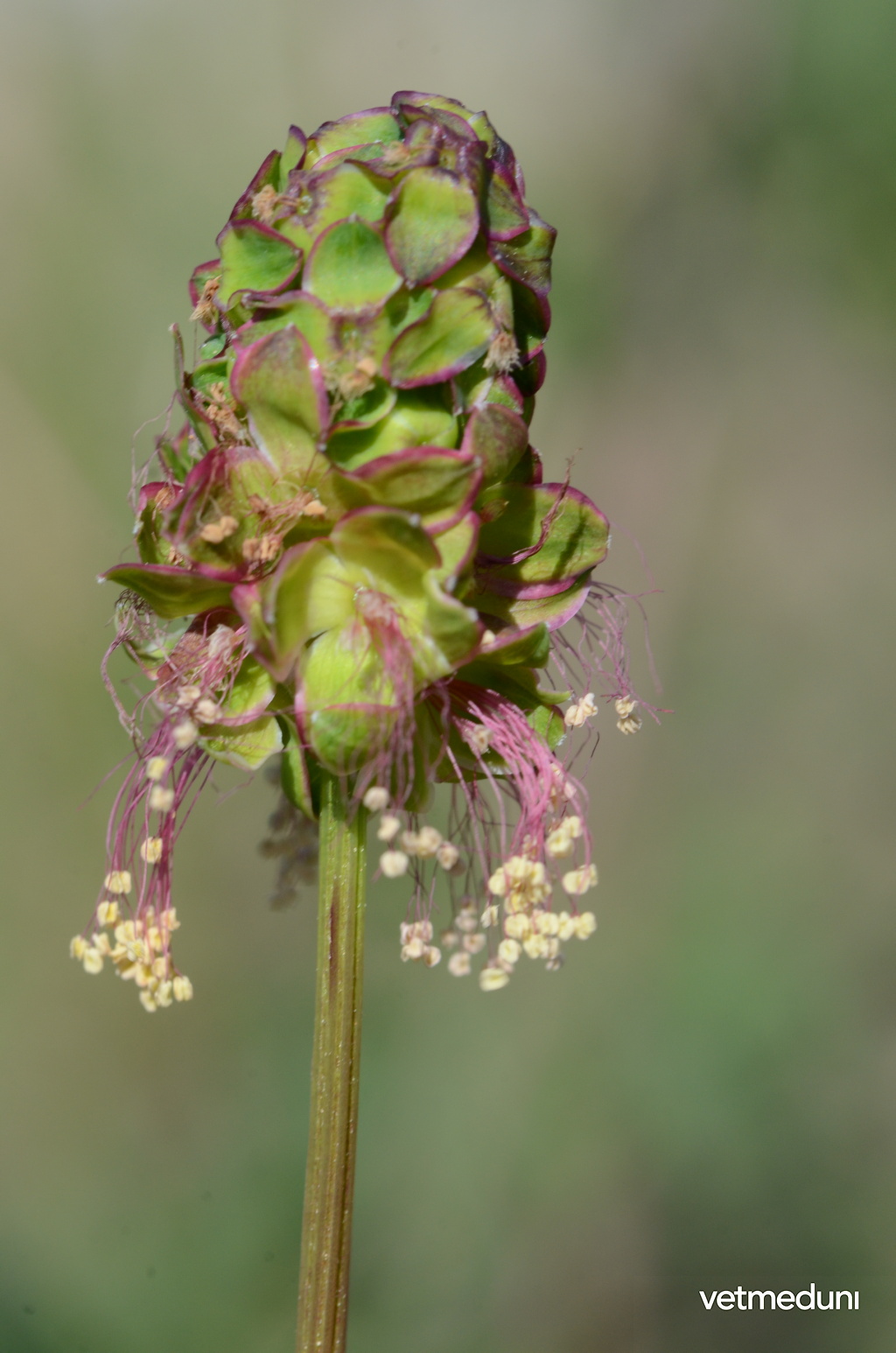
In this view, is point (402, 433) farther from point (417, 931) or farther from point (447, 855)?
point (417, 931)

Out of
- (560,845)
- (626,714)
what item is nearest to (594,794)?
(626,714)

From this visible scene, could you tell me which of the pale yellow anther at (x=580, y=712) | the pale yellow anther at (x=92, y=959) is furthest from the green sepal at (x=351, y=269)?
the pale yellow anther at (x=92, y=959)

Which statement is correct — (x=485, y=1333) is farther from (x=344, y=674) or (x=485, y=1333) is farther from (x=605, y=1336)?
(x=344, y=674)

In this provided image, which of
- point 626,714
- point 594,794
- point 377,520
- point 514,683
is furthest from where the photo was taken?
point 594,794

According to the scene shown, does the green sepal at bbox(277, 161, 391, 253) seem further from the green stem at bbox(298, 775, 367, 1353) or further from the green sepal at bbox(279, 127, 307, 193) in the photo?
the green stem at bbox(298, 775, 367, 1353)

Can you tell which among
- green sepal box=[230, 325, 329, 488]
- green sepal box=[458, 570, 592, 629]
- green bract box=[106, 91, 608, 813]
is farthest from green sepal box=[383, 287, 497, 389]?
green sepal box=[458, 570, 592, 629]

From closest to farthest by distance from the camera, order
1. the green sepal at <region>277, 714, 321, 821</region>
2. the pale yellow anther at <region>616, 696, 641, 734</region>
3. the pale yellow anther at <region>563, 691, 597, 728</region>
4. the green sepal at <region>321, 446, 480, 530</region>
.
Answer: the green sepal at <region>321, 446, 480, 530</region> → the green sepal at <region>277, 714, 321, 821</region> → the pale yellow anther at <region>563, 691, 597, 728</region> → the pale yellow anther at <region>616, 696, 641, 734</region>
